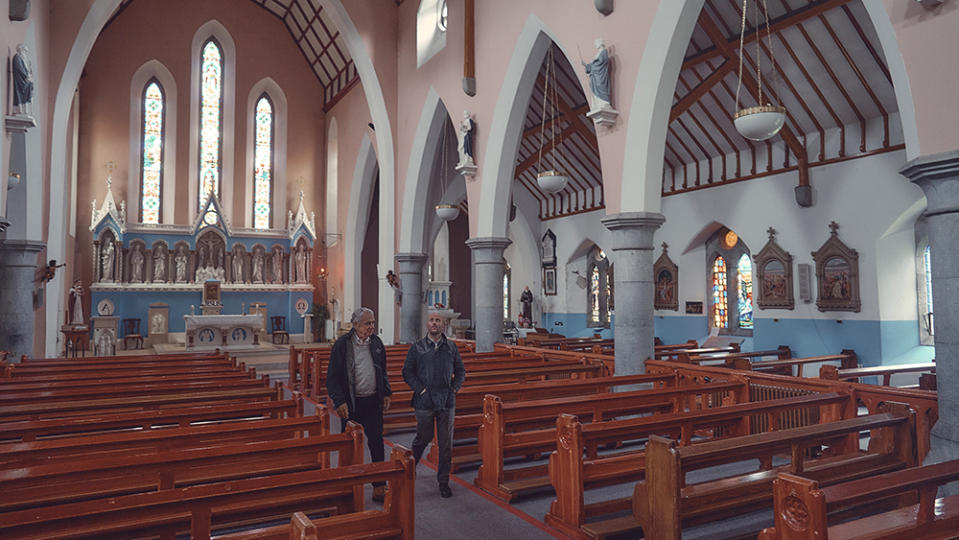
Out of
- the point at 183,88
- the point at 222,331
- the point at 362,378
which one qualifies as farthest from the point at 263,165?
the point at 362,378

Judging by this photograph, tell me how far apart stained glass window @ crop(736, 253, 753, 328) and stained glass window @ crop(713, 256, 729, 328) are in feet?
1.33

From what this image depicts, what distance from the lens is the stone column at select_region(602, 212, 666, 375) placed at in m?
7.36

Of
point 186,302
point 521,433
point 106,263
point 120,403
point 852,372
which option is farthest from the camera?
point 186,302

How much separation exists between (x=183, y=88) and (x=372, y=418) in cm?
1696

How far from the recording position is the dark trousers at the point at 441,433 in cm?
450

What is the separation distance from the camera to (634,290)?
24.3 ft

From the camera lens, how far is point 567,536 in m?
3.68

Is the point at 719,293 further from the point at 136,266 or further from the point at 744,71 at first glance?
the point at 136,266

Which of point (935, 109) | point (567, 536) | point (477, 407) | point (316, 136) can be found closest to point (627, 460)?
point (567, 536)

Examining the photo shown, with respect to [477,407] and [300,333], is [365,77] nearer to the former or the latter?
[300,333]

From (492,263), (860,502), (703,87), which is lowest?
(860,502)

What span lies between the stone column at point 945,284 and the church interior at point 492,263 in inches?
0.8

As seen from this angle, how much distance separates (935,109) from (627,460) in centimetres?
323

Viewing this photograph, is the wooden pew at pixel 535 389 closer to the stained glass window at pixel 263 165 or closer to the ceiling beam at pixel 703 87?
the ceiling beam at pixel 703 87
